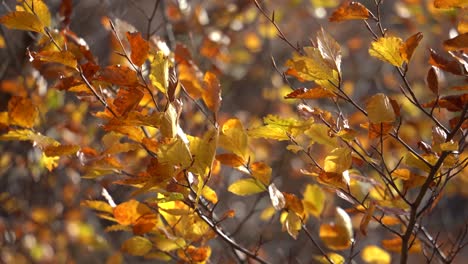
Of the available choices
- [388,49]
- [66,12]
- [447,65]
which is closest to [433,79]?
[447,65]

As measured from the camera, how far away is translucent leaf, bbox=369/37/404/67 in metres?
1.08

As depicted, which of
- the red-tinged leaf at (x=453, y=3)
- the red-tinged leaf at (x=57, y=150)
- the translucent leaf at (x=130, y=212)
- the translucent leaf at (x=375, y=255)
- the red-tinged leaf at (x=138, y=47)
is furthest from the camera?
the translucent leaf at (x=375, y=255)

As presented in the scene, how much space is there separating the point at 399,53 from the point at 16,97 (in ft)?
2.41

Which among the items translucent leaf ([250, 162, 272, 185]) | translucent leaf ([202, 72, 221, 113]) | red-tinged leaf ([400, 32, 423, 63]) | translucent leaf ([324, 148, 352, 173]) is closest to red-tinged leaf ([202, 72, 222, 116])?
translucent leaf ([202, 72, 221, 113])

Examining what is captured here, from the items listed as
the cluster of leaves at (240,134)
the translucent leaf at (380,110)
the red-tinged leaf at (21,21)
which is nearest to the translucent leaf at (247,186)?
the cluster of leaves at (240,134)

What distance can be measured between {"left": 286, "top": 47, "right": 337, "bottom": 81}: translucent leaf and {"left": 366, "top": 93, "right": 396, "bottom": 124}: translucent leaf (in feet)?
0.24

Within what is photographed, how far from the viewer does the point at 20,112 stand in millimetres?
1343

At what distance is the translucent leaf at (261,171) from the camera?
4.27 ft

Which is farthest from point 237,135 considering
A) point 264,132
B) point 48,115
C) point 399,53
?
point 48,115

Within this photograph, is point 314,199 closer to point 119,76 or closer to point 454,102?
point 454,102

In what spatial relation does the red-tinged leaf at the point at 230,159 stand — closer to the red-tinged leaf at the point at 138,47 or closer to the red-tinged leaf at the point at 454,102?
the red-tinged leaf at the point at 138,47

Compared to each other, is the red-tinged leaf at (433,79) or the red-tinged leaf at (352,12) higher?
the red-tinged leaf at (352,12)

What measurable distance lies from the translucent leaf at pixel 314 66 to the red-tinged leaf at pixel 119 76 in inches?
10.5

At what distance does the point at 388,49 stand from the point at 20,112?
0.71 metres
